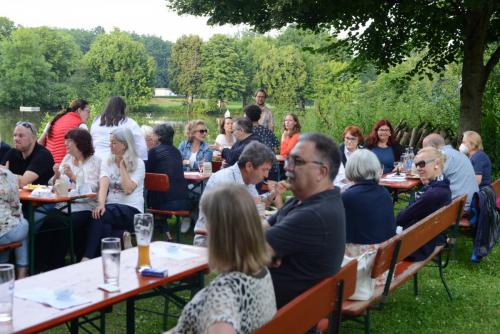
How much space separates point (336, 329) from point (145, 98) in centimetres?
5576

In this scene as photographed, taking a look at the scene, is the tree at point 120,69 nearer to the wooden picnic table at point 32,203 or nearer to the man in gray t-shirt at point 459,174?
the man in gray t-shirt at point 459,174

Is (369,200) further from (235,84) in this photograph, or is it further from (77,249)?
(235,84)

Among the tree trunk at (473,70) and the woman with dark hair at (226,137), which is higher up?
the tree trunk at (473,70)

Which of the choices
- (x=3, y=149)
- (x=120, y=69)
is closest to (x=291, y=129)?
(x=3, y=149)

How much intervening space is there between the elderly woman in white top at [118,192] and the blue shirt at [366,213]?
245cm

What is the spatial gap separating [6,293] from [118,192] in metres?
3.87

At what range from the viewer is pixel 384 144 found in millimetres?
9328

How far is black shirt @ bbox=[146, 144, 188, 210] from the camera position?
7.62 meters

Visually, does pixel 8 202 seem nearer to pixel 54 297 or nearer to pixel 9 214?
pixel 9 214

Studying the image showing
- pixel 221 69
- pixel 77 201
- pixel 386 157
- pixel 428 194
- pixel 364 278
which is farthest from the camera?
pixel 221 69

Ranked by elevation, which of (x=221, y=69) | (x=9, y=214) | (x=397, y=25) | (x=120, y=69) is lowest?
(x=9, y=214)

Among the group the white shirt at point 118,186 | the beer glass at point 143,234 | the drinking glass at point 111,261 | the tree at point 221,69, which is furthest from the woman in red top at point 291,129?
the tree at point 221,69

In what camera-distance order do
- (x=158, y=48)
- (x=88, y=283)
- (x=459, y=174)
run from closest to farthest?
(x=88, y=283) < (x=459, y=174) < (x=158, y=48)

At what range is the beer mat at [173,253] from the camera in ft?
12.7
